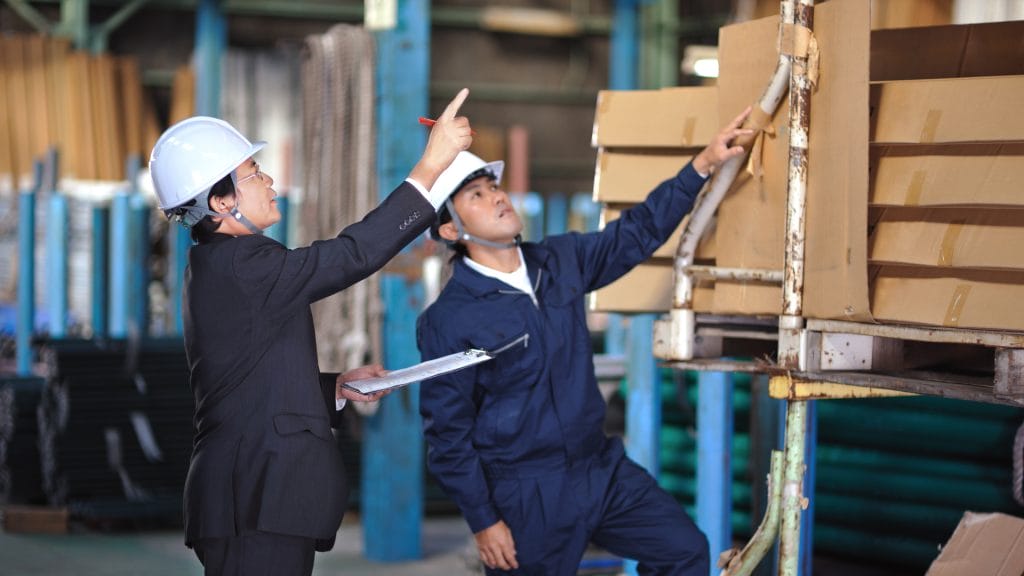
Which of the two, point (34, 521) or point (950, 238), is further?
point (34, 521)

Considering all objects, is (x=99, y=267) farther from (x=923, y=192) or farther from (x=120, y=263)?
(x=923, y=192)

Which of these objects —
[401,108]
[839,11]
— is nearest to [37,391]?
[401,108]

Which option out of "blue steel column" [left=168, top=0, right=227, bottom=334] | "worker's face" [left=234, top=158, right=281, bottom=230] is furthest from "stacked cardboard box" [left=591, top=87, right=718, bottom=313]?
"blue steel column" [left=168, top=0, right=227, bottom=334]

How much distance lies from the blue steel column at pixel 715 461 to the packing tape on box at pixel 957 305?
6.31 ft

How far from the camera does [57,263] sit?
10.2 metres

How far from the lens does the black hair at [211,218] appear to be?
3113mm

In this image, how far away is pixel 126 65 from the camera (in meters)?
11.5

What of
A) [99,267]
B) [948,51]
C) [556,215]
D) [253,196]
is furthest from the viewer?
[556,215]

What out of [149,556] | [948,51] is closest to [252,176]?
[948,51]

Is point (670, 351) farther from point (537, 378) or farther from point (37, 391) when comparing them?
point (37, 391)

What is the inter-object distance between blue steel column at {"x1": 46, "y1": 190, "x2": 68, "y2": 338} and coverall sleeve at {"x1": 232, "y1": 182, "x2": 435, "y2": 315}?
7.48 meters

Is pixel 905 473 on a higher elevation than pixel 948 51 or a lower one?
lower

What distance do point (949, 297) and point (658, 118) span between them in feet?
4.10

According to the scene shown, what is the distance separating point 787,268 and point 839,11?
2.09ft
